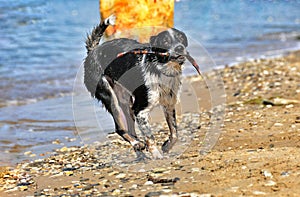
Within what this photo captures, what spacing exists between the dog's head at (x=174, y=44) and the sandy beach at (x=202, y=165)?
966 millimetres

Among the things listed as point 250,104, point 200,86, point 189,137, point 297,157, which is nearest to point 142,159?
point 189,137

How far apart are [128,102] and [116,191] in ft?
4.98

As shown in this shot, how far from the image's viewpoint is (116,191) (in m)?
4.57

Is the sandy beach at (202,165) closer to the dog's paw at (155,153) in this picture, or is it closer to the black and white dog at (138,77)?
the dog's paw at (155,153)

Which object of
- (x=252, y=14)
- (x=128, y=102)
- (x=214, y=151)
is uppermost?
(x=128, y=102)

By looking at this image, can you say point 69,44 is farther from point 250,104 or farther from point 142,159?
point 142,159

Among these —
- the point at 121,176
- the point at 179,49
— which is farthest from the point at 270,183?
the point at 179,49

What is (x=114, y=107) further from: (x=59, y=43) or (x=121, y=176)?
(x=59, y=43)

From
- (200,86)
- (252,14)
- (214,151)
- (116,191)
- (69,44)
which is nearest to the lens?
(116,191)

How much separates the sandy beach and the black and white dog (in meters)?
0.38

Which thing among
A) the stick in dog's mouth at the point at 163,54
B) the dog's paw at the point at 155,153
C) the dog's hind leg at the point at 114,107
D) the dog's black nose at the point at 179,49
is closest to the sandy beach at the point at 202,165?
the dog's paw at the point at 155,153

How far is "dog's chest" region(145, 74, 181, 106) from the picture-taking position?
5.45m

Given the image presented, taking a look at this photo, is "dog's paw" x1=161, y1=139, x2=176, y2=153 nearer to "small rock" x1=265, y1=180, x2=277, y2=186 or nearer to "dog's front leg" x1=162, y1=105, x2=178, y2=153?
"dog's front leg" x1=162, y1=105, x2=178, y2=153

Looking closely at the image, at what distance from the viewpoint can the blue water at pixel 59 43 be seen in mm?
8966
